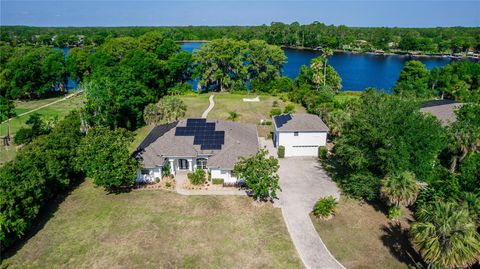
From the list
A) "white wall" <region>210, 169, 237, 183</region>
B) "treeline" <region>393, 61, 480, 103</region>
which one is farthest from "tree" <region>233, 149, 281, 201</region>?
"treeline" <region>393, 61, 480, 103</region>

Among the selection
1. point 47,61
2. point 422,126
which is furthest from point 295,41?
point 422,126

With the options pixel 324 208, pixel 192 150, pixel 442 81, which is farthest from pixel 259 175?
pixel 442 81

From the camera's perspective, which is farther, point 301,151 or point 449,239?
point 301,151

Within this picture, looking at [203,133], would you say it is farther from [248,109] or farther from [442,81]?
[442,81]

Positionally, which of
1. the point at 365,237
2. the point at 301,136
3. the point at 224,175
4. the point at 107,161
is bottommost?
the point at 365,237

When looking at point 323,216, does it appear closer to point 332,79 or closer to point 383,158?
point 383,158

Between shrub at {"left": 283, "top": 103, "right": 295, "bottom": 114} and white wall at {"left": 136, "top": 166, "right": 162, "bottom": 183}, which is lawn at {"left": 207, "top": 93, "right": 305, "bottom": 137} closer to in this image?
shrub at {"left": 283, "top": 103, "right": 295, "bottom": 114}
